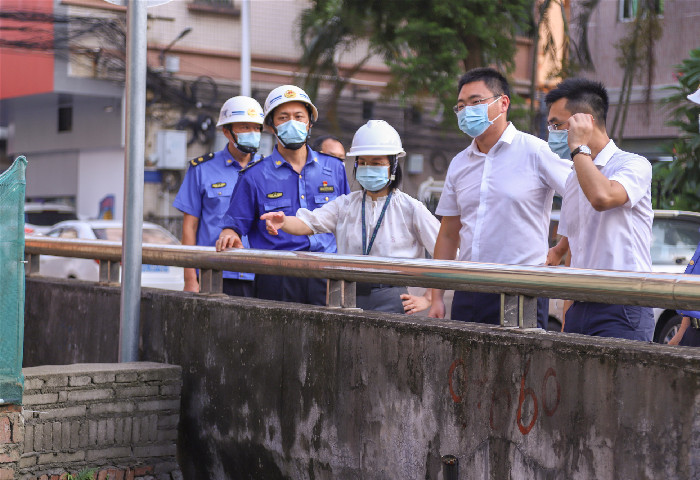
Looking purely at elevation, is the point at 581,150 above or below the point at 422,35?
below

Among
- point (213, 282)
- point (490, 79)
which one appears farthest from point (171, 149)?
point (490, 79)

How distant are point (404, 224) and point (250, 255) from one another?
805mm

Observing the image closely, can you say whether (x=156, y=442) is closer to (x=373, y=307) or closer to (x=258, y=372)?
(x=258, y=372)

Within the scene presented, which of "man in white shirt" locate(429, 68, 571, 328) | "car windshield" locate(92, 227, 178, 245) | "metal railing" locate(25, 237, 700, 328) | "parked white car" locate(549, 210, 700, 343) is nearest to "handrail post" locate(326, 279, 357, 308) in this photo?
"metal railing" locate(25, 237, 700, 328)

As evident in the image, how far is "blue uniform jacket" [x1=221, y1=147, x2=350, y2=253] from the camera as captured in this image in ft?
20.9

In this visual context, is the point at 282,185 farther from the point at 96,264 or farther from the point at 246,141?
the point at 96,264

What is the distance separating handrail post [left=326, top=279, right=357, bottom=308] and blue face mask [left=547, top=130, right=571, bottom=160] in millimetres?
1130

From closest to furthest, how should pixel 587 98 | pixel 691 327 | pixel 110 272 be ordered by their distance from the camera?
pixel 691 327, pixel 587 98, pixel 110 272

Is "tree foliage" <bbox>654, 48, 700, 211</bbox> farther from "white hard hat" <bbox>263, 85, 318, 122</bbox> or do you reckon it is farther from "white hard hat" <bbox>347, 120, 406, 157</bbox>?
"white hard hat" <bbox>347, 120, 406, 157</bbox>

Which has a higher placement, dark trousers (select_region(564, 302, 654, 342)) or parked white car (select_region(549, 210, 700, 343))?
parked white car (select_region(549, 210, 700, 343))

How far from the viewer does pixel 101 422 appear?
18.3 ft

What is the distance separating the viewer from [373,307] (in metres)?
5.80

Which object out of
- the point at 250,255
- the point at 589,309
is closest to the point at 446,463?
the point at 589,309

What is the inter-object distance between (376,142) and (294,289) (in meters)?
0.98
